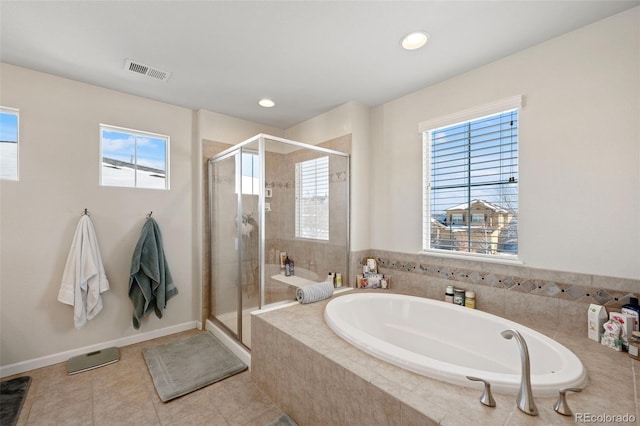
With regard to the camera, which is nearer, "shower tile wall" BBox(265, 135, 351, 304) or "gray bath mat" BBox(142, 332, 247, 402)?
"gray bath mat" BBox(142, 332, 247, 402)

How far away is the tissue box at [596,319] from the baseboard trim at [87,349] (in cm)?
336

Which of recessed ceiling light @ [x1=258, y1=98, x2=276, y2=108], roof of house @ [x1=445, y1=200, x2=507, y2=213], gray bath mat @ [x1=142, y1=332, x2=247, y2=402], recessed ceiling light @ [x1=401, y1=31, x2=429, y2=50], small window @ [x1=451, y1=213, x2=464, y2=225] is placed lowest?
gray bath mat @ [x1=142, y1=332, x2=247, y2=402]

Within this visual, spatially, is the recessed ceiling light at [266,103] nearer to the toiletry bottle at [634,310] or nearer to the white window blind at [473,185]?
the white window blind at [473,185]

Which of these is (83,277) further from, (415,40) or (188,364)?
(415,40)

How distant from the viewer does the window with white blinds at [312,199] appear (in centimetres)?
258

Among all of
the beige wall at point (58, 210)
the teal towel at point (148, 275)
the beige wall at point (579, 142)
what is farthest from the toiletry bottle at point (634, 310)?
the beige wall at point (58, 210)

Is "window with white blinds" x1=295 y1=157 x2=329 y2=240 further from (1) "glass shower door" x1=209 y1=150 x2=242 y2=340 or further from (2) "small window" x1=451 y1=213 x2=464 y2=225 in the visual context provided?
(2) "small window" x1=451 y1=213 x2=464 y2=225

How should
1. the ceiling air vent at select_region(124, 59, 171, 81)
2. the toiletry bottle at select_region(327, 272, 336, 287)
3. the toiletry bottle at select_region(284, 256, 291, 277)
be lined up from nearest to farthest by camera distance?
the ceiling air vent at select_region(124, 59, 171, 81), the toiletry bottle at select_region(284, 256, 291, 277), the toiletry bottle at select_region(327, 272, 336, 287)

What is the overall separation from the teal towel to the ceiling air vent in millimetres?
1336

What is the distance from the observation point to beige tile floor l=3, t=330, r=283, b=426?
67.9 inches

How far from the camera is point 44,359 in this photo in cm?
228

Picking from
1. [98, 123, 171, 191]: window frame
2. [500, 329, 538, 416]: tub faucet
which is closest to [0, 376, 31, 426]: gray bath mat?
[98, 123, 171, 191]: window frame

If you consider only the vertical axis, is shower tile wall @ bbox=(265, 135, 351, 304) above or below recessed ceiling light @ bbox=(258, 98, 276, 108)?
below

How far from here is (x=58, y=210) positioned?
7.66ft
